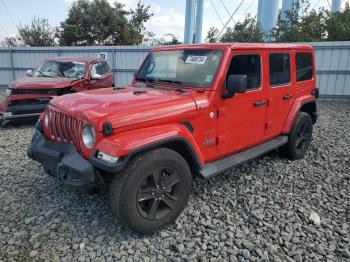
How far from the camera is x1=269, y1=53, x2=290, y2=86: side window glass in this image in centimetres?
423

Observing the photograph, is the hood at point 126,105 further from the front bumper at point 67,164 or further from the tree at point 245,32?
the tree at point 245,32

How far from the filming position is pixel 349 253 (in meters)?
2.74

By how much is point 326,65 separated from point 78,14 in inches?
898

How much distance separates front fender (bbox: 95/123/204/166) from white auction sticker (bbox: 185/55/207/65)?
0.96 m

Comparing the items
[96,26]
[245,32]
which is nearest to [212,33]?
[245,32]

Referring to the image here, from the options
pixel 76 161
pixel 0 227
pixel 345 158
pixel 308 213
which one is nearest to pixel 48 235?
pixel 0 227

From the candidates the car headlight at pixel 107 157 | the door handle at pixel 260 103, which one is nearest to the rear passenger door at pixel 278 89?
the door handle at pixel 260 103

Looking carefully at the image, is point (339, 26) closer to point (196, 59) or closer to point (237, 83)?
point (196, 59)

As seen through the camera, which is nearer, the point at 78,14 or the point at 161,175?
the point at 161,175

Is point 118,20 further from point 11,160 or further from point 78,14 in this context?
point 11,160

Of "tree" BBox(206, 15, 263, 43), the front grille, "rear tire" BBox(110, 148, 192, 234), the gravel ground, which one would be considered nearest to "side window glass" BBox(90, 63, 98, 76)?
the gravel ground

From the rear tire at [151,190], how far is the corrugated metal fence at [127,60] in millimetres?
10146

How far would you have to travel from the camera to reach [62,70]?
7742 millimetres

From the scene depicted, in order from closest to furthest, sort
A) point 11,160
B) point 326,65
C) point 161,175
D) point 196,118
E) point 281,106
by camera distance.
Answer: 1. point 161,175
2. point 196,118
3. point 281,106
4. point 11,160
5. point 326,65
